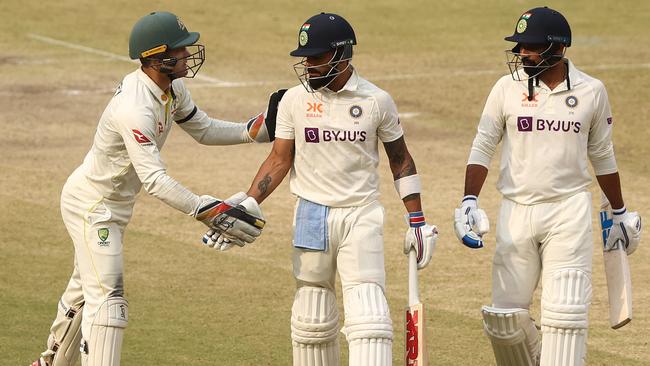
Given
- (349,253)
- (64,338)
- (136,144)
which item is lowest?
(64,338)

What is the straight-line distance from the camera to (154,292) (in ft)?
40.5

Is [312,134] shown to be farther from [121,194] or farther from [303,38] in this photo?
[121,194]

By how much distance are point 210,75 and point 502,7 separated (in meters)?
6.94

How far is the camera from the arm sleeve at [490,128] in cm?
936

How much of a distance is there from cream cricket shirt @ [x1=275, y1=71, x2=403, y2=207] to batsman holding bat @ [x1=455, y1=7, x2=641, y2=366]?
2.36ft

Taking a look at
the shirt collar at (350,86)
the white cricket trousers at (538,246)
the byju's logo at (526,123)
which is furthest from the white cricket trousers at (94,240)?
the byju's logo at (526,123)

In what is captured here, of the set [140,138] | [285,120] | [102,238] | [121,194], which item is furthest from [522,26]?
[102,238]

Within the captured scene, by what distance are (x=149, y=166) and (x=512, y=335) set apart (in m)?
2.36

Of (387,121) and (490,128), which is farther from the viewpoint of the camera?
(490,128)

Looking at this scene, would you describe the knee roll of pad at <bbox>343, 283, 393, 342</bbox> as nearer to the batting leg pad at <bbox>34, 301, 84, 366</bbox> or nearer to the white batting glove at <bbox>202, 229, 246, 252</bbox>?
the white batting glove at <bbox>202, 229, 246, 252</bbox>

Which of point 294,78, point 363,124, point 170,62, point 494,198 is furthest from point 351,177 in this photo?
point 294,78

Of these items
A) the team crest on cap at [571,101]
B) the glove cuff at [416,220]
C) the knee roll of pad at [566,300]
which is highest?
the team crest on cap at [571,101]

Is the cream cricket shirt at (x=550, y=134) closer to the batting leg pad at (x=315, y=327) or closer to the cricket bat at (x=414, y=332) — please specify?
the cricket bat at (x=414, y=332)

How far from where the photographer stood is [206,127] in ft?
32.8
